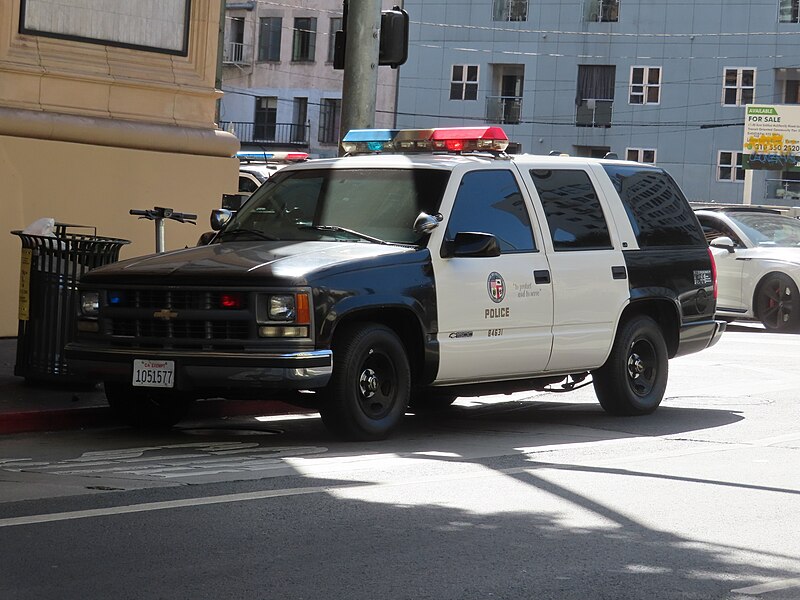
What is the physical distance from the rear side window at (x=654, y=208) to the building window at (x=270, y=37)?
162ft

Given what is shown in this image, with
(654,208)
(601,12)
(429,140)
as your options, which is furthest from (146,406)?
(601,12)

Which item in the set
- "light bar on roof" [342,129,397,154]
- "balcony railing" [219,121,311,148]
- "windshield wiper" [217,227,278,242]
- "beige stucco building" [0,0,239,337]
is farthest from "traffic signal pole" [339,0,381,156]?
"balcony railing" [219,121,311,148]

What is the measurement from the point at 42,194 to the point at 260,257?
19.1ft

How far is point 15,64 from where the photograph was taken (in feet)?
47.0

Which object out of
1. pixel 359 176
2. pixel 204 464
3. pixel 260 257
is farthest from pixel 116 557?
pixel 359 176

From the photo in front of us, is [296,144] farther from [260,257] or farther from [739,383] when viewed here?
[260,257]

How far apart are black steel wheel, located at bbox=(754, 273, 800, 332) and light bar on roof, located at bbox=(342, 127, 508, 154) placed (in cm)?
1067

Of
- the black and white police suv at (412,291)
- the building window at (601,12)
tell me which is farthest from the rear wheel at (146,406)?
the building window at (601,12)

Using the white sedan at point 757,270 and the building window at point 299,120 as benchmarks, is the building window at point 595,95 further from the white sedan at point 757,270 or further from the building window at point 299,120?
the white sedan at point 757,270

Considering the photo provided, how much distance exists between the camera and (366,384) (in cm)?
959

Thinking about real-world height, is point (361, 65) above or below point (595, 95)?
below

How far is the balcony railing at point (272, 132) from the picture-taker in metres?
59.6

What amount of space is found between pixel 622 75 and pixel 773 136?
743 cm

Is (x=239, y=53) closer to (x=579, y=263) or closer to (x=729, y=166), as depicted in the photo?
(x=729, y=166)
